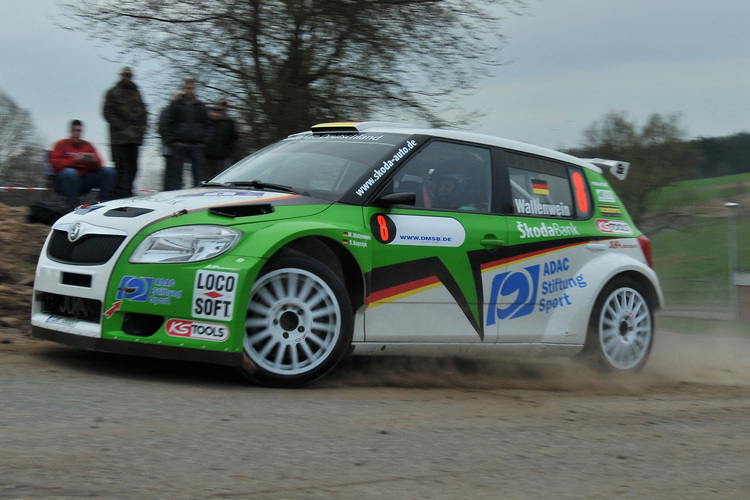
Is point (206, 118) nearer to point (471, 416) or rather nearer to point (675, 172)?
point (471, 416)

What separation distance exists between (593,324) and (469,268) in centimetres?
148

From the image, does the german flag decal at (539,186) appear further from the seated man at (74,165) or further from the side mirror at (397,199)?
the seated man at (74,165)

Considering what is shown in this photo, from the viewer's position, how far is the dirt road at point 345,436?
3533mm

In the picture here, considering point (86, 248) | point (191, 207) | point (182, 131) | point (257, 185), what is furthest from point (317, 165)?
point (182, 131)

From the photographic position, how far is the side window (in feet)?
21.1

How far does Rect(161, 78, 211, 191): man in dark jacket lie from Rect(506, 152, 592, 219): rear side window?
4014mm

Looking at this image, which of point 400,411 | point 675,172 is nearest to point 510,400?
point 400,411

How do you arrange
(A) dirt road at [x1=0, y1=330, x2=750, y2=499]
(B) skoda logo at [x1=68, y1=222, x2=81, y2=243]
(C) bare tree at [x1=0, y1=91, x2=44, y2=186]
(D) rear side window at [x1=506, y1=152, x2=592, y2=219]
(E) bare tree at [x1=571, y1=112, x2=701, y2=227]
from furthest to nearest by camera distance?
1. (E) bare tree at [x1=571, y1=112, x2=701, y2=227]
2. (C) bare tree at [x1=0, y1=91, x2=44, y2=186]
3. (D) rear side window at [x1=506, y1=152, x2=592, y2=219]
4. (B) skoda logo at [x1=68, y1=222, x2=81, y2=243]
5. (A) dirt road at [x1=0, y1=330, x2=750, y2=499]

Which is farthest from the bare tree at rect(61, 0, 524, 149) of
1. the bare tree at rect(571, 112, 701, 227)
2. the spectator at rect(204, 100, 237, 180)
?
the bare tree at rect(571, 112, 701, 227)

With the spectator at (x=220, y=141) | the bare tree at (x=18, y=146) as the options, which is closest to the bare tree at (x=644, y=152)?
the bare tree at (x=18, y=146)

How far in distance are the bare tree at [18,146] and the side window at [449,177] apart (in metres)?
13.9

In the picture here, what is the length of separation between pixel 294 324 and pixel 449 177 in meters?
1.84

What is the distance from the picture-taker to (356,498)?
3.44 meters

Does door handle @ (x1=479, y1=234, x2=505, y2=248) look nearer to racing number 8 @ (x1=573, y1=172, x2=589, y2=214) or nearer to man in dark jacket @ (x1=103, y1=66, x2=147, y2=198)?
racing number 8 @ (x1=573, y1=172, x2=589, y2=214)
